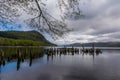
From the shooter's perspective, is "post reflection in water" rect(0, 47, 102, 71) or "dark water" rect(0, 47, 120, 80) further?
"post reflection in water" rect(0, 47, 102, 71)

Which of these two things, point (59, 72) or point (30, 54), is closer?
point (59, 72)

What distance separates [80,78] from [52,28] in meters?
23.8

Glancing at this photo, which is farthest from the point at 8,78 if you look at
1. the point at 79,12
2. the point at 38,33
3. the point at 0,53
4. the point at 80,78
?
the point at 79,12

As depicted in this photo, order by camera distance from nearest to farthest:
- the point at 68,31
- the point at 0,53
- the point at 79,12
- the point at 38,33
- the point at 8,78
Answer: the point at 79,12
the point at 68,31
the point at 38,33
the point at 8,78
the point at 0,53

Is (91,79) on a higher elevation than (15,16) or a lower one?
lower

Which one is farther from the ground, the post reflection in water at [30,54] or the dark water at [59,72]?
the post reflection in water at [30,54]

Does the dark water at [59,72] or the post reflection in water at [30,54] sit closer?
the dark water at [59,72]

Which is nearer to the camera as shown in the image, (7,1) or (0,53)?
(7,1)

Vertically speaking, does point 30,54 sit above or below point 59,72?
above

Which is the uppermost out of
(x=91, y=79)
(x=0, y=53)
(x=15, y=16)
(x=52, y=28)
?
(x=15, y=16)

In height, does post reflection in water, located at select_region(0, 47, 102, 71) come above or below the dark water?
above

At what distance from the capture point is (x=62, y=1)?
8.05 metres

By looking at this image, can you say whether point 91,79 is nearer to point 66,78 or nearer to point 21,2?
point 66,78

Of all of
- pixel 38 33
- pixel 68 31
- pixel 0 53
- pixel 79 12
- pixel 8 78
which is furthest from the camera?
pixel 0 53
